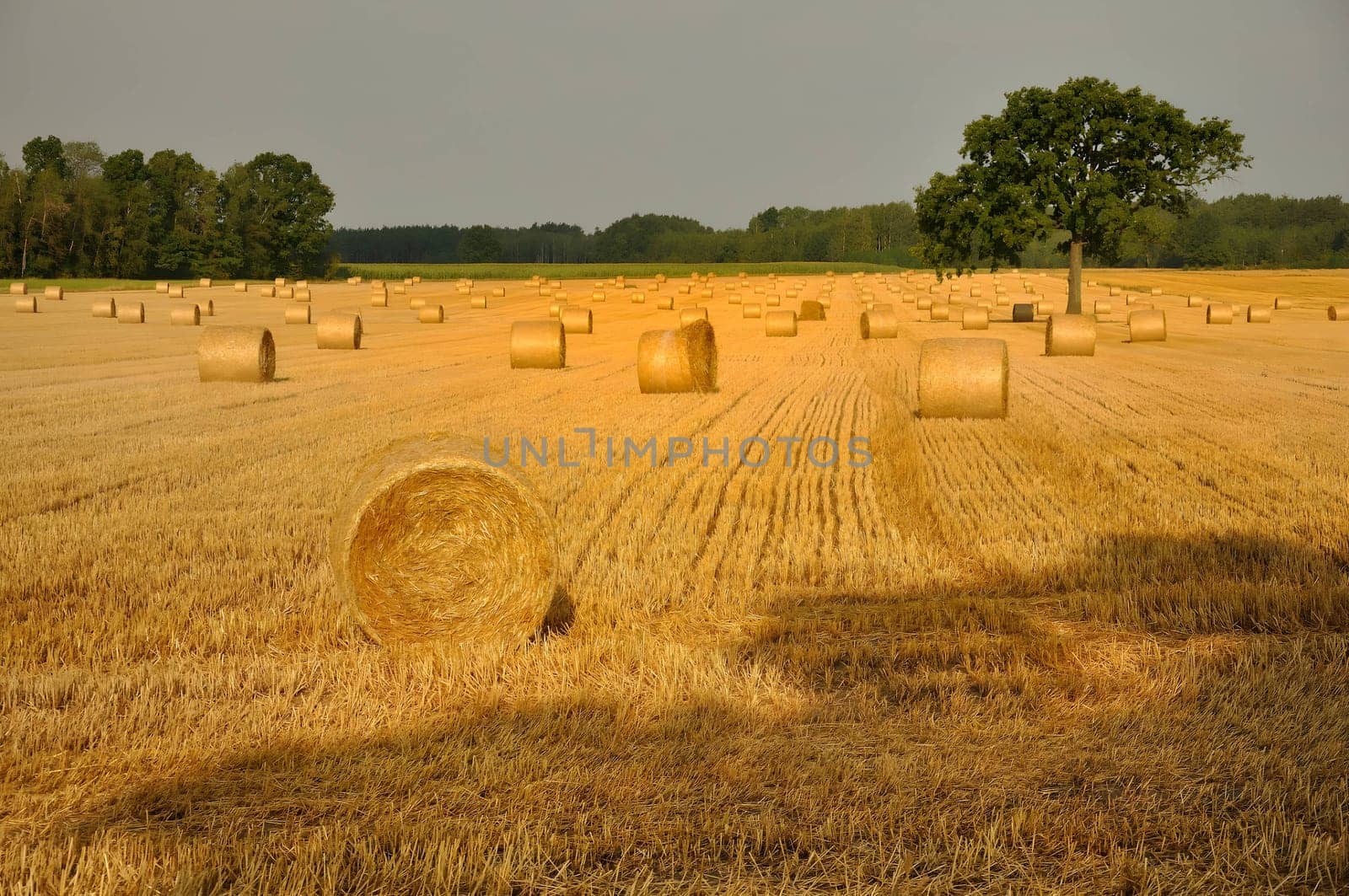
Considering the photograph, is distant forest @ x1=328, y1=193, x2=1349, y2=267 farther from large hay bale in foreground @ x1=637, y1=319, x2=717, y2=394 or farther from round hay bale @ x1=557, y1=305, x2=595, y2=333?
large hay bale in foreground @ x1=637, y1=319, x2=717, y2=394

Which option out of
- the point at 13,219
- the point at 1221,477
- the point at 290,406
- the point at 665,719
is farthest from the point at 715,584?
the point at 13,219

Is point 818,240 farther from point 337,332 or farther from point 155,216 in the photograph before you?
point 337,332

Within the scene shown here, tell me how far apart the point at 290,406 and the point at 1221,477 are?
1281cm

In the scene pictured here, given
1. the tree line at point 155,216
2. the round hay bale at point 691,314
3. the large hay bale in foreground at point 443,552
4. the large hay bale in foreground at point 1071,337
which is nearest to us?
the large hay bale in foreground at point 443,552

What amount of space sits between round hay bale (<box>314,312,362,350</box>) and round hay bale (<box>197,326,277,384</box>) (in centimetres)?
802

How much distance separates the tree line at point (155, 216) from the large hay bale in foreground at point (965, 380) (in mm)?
76804

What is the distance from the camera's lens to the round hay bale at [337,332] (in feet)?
92.8

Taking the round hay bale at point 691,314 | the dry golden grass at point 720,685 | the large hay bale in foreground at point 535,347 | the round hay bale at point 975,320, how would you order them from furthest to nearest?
1. the round hay bale at point 691,314
2. the round hay bale at point 975,320
3. the large hay bale in foreground at point 535,347
4. the dry golden grass at point 720,685

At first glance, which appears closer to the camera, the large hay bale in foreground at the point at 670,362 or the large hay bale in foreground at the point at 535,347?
the large hay bale in foreground at the point at 670,362

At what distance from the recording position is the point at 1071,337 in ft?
90.0

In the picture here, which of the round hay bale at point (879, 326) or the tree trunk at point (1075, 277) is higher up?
the tree trunk at point (1075, 277)

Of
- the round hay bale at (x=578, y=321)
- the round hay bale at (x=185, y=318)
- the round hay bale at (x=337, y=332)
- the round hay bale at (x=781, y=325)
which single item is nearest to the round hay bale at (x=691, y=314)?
the round hay bale at (x=578, y=321)

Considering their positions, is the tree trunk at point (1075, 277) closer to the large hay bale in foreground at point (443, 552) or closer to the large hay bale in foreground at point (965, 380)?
the large hay bale in foreground at point (965, 380)

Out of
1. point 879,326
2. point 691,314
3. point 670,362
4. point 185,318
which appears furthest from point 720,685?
point 691,314
